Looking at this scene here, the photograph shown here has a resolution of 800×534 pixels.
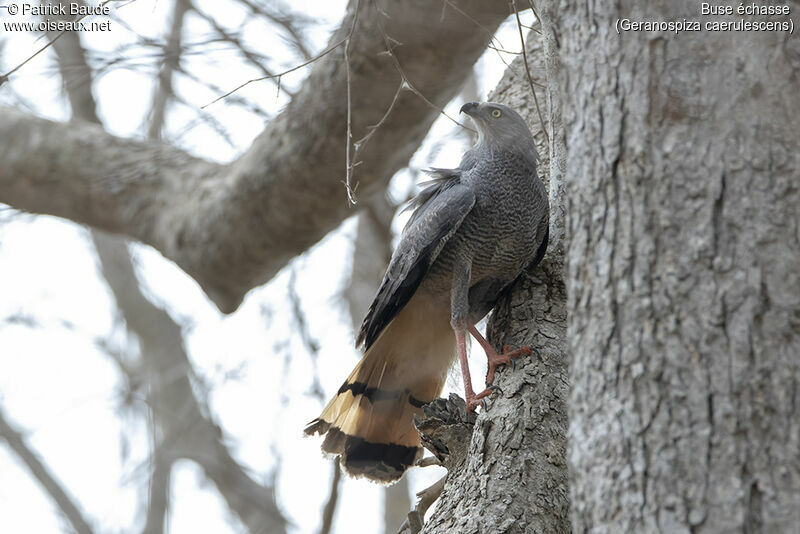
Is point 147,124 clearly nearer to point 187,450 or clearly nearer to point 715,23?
point 187,450

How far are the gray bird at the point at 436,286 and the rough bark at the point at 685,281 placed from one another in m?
1.73

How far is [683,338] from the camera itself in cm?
148

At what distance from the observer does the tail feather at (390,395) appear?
11.9 ft

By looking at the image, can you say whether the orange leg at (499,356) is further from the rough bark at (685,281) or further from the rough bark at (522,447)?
the rough bark at (685,281)

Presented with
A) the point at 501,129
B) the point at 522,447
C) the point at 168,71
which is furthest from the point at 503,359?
the point at 168,71

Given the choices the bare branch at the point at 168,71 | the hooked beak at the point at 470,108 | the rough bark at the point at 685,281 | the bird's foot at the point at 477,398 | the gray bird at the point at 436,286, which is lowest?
the rough bark at the point at 685,281

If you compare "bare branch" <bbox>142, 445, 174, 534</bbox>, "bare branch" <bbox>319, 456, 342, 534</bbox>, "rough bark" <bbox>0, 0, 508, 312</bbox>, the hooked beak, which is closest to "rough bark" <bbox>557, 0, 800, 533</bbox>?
"rough bark" <bbox>0, 0, 508, 312</bbox>

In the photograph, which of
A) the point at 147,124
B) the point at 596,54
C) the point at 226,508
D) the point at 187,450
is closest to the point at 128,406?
the point at 187,450

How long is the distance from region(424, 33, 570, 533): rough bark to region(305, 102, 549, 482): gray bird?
241 millimetres

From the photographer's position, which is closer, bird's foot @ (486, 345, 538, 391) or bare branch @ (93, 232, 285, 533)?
bird's foot @ (486, 345, 538, 391)

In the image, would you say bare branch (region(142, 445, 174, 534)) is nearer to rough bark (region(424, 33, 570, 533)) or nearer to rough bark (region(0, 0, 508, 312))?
rough bark (region(0, 0, 508, 312))

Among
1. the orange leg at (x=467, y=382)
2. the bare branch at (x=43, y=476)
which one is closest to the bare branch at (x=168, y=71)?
the orange leg at (x=467, y=382)

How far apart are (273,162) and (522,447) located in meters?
2.21

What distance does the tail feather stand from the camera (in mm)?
3623
